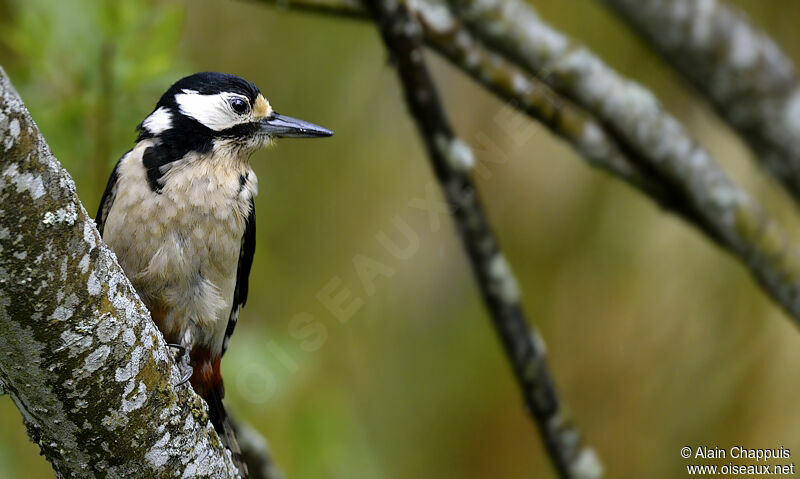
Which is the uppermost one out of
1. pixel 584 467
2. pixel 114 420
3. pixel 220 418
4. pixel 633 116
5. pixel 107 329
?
pixel 633 116

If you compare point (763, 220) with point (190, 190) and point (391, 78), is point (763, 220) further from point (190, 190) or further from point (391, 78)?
point (391, 78)

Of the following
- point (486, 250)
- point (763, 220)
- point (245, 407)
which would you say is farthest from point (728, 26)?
point (245, 407)

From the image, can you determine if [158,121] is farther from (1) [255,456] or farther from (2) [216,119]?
(1) [255,456]

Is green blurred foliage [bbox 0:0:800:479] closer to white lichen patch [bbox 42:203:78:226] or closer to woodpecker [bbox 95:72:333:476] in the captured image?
woodpecker [bbox 95:72:333:476]

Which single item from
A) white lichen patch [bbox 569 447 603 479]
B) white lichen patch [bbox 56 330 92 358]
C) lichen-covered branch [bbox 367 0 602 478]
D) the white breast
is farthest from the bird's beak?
white lichen patch [bbox 569 447 603 479]

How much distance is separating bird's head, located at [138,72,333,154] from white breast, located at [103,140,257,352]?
9 cm

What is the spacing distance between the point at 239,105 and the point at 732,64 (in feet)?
6.77

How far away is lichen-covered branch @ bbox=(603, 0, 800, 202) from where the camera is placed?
3662mm

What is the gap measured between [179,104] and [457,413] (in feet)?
10.5

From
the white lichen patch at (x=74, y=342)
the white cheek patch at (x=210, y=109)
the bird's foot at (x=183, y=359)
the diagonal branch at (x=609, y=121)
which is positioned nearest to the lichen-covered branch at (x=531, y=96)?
the diagonal branch at (x=609, y=121)

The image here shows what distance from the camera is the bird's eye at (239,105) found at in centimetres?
296

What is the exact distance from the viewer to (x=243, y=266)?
2.96m

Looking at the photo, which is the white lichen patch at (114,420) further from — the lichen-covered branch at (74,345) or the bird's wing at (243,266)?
the bird's wing at (243,266)

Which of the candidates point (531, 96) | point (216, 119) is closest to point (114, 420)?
point (216, 119)
